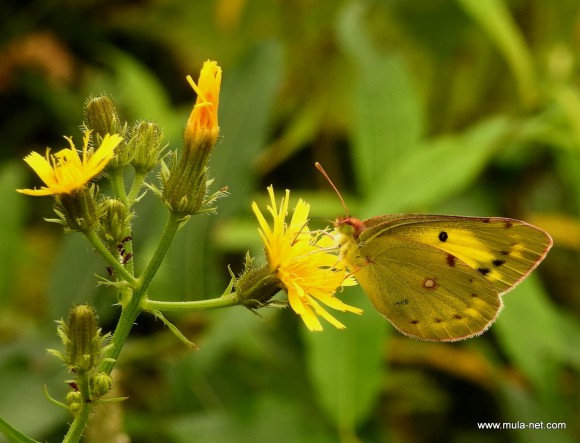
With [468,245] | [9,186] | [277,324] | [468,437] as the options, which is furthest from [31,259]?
[468,245]

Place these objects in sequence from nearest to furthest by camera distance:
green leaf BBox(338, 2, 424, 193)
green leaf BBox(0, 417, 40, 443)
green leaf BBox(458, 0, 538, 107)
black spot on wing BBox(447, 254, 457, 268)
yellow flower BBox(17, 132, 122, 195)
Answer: green leaf BBox(0, 417, 40, 443)
yellow flower BBox(17, 132, 122, 195)
black spot on wing BBox(447, 254, 457, 268)
green leaf BBox(458, 0, 538, 107)
green leaf BBox(338, 2, 424, 193)

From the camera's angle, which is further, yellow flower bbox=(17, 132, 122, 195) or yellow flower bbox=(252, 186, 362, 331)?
yellow flower bbox=(252, 186, 362, 331)

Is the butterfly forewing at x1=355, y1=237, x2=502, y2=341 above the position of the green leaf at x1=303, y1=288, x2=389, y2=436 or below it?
above

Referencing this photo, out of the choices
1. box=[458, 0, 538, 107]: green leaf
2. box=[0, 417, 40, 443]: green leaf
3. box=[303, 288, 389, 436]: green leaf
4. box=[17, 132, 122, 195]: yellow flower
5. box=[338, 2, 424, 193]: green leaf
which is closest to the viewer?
box=[0, 417, 40, 443]: green leaf

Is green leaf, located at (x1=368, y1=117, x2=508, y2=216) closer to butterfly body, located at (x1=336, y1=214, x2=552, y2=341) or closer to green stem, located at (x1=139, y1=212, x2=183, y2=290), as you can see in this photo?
butterfly body, located at (x1=336, y1=214, x2=552, y2=341)

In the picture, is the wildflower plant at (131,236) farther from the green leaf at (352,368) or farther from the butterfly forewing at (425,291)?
the green leaf at (352,368)

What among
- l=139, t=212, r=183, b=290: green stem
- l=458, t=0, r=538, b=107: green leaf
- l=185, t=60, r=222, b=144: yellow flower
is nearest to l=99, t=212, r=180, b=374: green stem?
l=139, t=212, r=183, b=290: green stem
